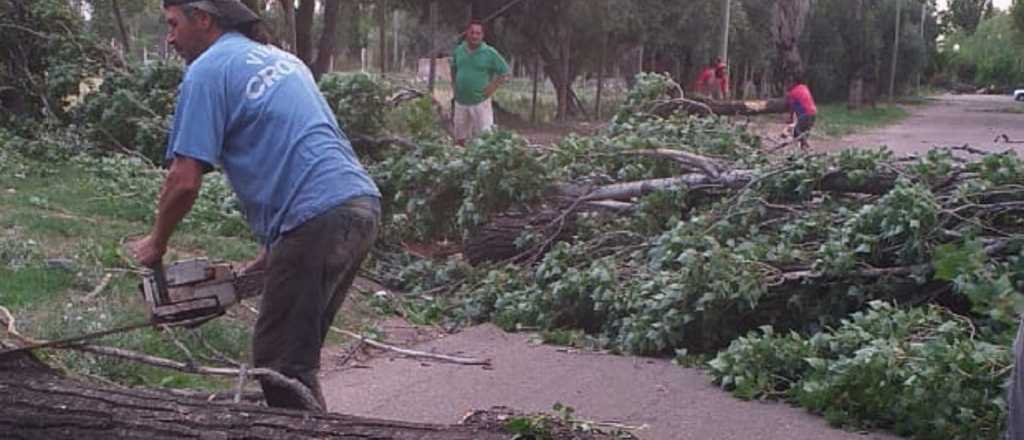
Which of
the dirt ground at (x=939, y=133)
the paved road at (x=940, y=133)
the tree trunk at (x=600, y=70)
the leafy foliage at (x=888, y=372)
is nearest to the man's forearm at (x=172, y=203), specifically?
the leafy foliage at (x=888, y=372)

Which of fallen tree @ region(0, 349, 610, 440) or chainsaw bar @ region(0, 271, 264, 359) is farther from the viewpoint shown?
chainsaw bar @ region(0, 271, 264, 359)

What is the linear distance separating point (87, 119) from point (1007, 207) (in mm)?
10322

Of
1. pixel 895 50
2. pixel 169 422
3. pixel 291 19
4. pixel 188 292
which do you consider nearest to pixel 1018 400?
pixel 169 422

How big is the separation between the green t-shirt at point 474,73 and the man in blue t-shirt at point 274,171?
30.8ft

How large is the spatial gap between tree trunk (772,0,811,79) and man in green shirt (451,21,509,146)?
15.2m

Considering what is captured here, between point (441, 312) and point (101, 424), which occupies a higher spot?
point (101, 424)

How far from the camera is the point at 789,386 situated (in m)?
6.35

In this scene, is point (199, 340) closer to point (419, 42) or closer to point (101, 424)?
point (101, 424)

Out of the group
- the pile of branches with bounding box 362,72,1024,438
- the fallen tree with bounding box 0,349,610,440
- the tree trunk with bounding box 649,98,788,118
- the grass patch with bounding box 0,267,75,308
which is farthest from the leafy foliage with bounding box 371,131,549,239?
the fallen tree with bounding box 0,349,610,440

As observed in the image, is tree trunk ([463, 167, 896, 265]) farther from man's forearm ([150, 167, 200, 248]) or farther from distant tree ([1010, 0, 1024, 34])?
distant tree ([1010, 0, 1024, 34])

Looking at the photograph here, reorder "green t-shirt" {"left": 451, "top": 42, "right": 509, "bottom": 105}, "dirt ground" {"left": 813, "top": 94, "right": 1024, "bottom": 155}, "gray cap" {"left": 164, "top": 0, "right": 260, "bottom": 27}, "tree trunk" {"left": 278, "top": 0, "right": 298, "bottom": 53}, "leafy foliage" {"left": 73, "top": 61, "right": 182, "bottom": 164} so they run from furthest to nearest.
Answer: "dirt ground" {"left": 813, "top": 94, "right": 1024, "bottom": 155}, "tree trunk" {"left": 278, "top": 0, "right": 298, "bottom": 53}, "green t-shirt" {"left": 451, "top": 42, "right": 509, "bottom": 105}, "leafy foliage" {"left": 73, "top": 61, "right": 182, "bottom": 164}, "gray cap" {"left": 164, "top": 0, "right": 260, "bottom": 27}

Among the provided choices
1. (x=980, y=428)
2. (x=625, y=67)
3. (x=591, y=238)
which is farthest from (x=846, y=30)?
(x=980, y=428)

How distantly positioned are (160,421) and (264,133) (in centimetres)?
106

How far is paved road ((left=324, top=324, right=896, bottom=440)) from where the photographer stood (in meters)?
5.93
